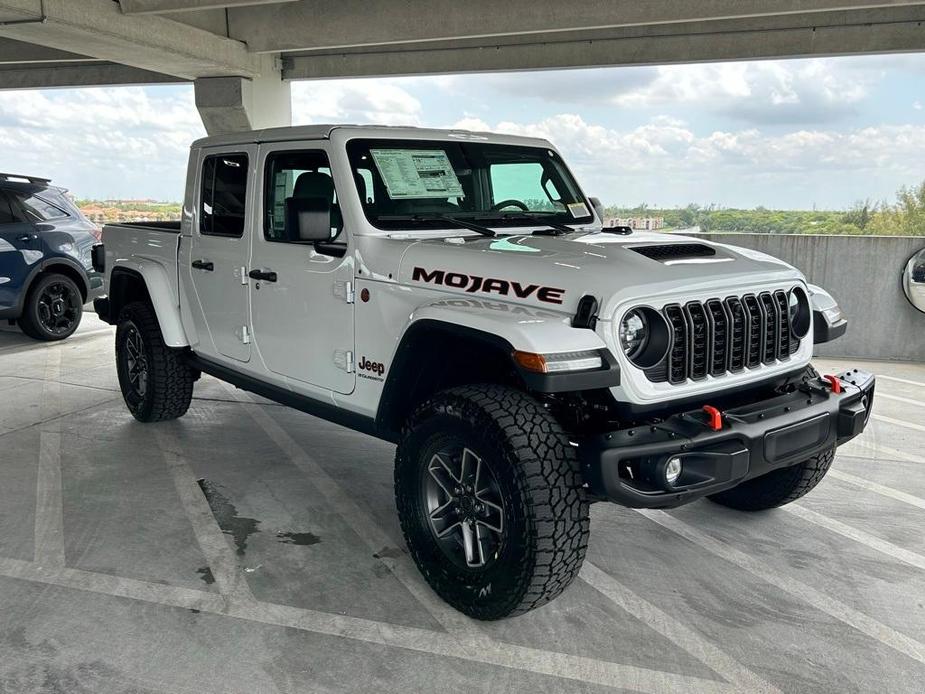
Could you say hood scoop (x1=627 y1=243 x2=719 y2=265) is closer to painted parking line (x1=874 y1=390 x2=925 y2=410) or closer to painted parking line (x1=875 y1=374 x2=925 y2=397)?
painted parking line (x1=874 y1=390 x2=925 y2=410)

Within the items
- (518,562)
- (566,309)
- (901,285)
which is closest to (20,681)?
(518,562)

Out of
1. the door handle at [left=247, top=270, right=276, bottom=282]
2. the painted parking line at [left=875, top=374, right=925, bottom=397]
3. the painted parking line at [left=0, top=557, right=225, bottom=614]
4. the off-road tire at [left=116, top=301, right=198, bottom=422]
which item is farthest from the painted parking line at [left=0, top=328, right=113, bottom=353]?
the painted parking line at [left=875, top=374, right=925, bottom=397]

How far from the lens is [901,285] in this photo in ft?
29.2

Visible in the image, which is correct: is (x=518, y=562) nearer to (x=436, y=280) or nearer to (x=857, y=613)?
(x=436, y=280)

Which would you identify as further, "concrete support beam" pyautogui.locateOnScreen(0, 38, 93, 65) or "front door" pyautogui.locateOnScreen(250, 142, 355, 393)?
"concrete support beam" pyautogui.locateOnScreen(0, 38, 93, 65)

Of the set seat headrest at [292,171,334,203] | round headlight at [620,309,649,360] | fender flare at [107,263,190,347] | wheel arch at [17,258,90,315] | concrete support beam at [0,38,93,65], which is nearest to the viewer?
round headlight at [620,309,649,360]

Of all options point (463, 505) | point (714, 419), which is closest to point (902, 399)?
point (714, 419)

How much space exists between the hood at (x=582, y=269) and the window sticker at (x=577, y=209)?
75 cm

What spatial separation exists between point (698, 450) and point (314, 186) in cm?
229

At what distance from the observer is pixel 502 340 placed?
112 inches

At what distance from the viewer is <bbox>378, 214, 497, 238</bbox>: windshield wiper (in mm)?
3787

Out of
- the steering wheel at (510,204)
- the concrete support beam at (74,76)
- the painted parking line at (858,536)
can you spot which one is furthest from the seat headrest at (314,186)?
the concrete support beam at (74,76)

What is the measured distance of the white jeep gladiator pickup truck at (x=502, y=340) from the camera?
2.84 meters

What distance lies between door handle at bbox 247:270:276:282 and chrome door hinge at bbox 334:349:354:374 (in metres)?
0.62
